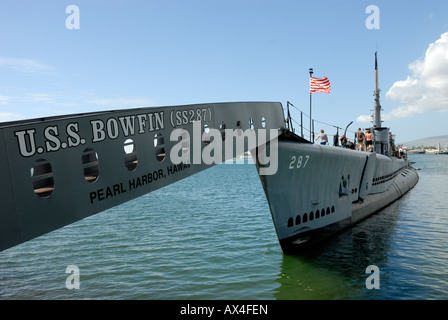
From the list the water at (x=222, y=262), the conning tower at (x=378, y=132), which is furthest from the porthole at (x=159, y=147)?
the conning tower at (x=378, y=132)

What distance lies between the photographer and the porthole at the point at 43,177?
5871 mm

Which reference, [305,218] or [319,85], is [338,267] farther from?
[319,85]

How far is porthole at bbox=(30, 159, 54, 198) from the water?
16.8ft

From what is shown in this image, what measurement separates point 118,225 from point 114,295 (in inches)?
431

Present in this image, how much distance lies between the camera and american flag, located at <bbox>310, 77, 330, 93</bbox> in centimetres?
1684

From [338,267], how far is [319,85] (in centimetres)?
863

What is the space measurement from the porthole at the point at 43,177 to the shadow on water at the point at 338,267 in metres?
6.89

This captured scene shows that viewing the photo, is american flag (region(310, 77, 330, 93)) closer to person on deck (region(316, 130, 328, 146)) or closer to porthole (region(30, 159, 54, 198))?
person on deck (region(316, 130, 328, 146))

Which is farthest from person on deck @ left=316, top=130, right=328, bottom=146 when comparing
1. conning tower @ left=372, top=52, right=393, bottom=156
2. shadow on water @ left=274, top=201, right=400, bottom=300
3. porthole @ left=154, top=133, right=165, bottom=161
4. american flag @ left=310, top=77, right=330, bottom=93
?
porthole @ left=154, top=133, right=165, bottom=161

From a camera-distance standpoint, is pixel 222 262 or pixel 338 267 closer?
pixel 338 267

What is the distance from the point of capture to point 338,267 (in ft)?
40.1

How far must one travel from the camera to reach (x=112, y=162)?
6867 mm

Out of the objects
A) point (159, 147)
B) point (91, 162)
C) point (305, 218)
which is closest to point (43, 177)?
point (91, 162)

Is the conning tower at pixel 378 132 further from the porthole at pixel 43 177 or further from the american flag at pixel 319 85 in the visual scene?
the porthole at pixel 43 177
